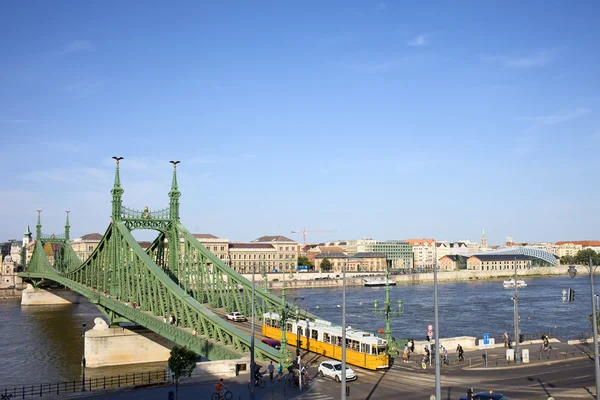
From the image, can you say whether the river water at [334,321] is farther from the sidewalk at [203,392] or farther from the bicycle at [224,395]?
the bicycle at [224,395]

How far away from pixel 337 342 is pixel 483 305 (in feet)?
268

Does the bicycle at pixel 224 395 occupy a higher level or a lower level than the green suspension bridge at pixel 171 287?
lower

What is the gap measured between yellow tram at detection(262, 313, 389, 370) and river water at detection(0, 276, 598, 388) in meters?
3.46

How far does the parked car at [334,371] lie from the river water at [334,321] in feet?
24.7

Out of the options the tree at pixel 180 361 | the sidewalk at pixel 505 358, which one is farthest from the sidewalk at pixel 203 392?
the sidewalk at pixel 505 358

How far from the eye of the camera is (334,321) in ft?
302

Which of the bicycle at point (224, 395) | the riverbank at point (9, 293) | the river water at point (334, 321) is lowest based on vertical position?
the river water at point (334, 321)

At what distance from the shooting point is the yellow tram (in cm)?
4150

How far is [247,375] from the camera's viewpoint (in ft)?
130

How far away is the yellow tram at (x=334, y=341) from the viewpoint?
4150 cm

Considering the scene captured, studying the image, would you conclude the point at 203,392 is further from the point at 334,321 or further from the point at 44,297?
the point at 44,297

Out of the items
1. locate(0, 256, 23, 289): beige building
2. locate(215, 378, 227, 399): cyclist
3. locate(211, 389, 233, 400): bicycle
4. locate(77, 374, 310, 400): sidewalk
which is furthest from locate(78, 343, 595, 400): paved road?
locate(0, 256, 23, 289): beige building

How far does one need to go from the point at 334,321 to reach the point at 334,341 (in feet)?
152

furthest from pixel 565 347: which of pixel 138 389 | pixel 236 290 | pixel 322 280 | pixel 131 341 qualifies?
pixel 322 280
